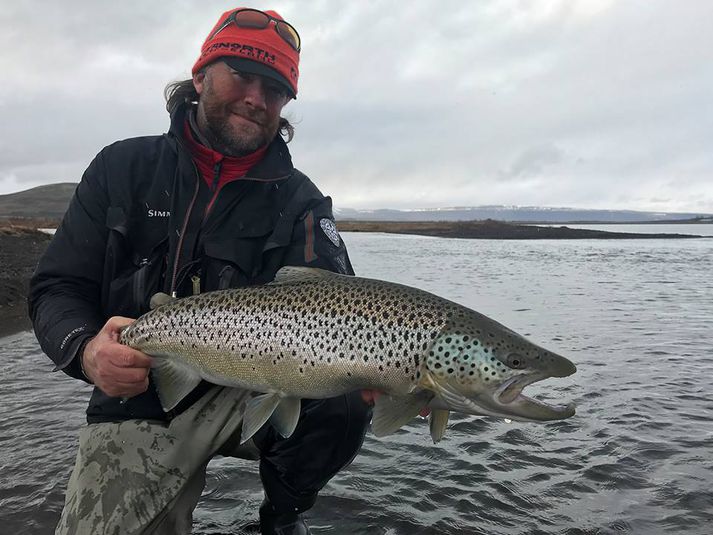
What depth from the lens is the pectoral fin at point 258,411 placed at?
10.3ft

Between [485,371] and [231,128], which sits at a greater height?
[231,128]

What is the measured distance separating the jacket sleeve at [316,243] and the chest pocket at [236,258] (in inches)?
8.0

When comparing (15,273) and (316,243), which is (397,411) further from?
(15,273)

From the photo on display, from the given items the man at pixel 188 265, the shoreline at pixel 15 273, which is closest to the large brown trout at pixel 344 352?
the man at pixel 188 265

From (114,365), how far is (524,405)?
2191 mm

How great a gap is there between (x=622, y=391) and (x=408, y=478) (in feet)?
12.7

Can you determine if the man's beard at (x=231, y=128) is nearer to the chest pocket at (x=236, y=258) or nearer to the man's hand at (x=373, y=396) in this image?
the chest pocket at (x=236, y=258)

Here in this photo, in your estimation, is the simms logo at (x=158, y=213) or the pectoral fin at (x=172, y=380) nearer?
the pectoral fin at (x=172, y=380)

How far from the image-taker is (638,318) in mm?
13281

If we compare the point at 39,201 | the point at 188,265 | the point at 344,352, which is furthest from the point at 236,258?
the point at 39,201

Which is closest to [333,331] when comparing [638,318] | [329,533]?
[329,533]

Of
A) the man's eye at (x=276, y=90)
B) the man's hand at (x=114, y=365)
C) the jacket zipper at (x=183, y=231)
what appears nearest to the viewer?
the man's hand at (x=114, y=365)

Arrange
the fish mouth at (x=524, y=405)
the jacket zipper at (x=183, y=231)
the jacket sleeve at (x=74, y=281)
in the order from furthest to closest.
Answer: the jacket zipper at (x=183, y=231) → the jacket sleeve at (x=74, y=281) → the fish mouth at (x=524, y=405)

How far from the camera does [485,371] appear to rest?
3020 millimetres
